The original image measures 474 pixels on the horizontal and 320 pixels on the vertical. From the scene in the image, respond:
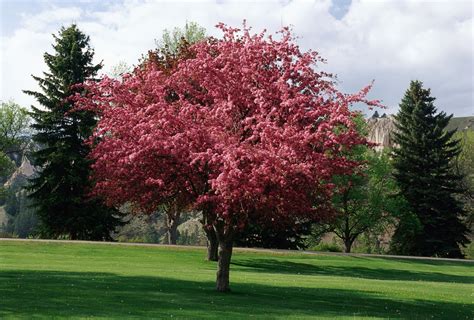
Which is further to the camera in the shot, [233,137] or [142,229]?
[142,229]

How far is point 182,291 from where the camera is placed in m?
17.9

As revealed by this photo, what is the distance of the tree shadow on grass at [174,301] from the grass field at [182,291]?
0.08 feet

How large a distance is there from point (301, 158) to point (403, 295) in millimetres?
8556

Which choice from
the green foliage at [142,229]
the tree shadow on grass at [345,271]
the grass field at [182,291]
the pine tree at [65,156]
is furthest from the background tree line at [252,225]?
the green foliage at [142,229]

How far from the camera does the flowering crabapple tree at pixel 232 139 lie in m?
15.2

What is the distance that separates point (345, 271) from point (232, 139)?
1991 centimetres

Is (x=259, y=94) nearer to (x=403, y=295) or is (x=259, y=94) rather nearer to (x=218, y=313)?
(x=218, y=313)

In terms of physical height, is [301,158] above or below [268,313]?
above

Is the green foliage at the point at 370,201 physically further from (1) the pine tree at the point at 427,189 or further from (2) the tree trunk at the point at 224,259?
(2) the tree trunk at the point at 224,259

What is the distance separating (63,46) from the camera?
47188mm

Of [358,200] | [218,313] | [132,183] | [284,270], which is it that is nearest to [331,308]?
[218,313]

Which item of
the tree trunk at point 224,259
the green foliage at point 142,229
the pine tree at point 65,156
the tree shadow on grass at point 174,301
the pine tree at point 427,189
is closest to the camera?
the tree shadow on grass at point 174,301

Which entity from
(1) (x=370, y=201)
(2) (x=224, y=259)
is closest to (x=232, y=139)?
(2) (x=224, y=259)

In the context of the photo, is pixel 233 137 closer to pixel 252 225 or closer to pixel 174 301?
pixel 174 301
